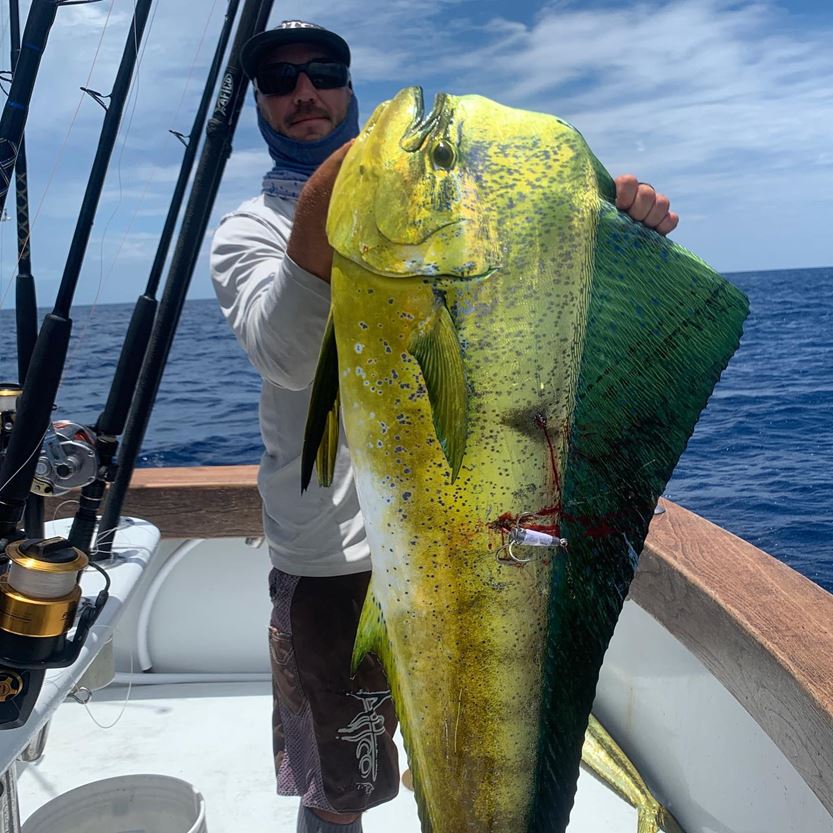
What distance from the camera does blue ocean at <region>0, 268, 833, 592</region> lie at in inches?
282

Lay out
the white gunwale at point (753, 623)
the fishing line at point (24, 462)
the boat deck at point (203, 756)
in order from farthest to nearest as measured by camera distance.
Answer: the boat deck at point (203, 756) < the fishing line at point (24, 462) < the white gunwale at point (753, 623)

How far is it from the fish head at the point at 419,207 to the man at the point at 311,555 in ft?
2.29

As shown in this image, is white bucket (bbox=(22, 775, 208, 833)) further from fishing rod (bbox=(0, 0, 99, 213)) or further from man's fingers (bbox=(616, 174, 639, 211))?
man's fingers (bbox=(616, 174, 639, 211))

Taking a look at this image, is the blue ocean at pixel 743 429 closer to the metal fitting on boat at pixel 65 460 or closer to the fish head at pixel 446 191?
the metal fitting on boat at pixel 65 460

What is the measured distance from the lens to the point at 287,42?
1869mm

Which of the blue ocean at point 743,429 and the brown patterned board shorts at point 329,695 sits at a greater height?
the brown patterned board shorts at point 329,695

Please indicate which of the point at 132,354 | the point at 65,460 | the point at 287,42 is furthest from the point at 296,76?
the point at 65,460

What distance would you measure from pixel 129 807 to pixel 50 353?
4.84 feet

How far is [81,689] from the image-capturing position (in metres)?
2.51

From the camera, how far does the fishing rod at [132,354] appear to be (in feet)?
7.79

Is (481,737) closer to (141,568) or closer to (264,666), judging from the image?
(141,568)

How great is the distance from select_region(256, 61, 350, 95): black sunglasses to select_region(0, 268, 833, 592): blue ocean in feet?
3.02

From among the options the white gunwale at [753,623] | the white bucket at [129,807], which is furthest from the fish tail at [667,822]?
the white bucket at [129,807]

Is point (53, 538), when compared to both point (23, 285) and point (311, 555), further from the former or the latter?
point (23, 285)
